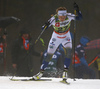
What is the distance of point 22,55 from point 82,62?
1.78 meters

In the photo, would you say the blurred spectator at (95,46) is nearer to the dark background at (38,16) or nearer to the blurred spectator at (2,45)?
the dark background at (38,16)

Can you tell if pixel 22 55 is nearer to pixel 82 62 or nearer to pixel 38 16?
pixel 38 16

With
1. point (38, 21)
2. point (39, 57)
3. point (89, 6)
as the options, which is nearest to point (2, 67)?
point (39, 57)

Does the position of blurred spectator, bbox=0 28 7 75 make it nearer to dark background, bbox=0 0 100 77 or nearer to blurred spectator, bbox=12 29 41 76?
dark background, bbox=0 0 100 77

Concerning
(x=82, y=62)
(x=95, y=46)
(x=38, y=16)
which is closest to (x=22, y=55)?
(x=38, y=16)

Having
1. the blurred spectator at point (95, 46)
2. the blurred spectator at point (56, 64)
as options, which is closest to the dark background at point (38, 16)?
the blurred spectator at point (95, 46)

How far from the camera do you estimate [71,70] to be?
6.05 m

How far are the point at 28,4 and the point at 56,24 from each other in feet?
7.30

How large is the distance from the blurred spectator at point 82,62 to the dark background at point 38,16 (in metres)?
0.13

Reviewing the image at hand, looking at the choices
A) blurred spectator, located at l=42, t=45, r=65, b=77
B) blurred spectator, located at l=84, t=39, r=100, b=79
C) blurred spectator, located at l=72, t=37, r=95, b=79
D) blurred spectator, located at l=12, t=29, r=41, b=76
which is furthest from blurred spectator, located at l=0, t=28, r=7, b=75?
blurred spectator, located at l=84, t=39, r=100, b=79

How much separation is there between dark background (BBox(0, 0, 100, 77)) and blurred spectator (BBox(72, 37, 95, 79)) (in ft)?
0.43

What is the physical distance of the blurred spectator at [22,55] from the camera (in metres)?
6.13

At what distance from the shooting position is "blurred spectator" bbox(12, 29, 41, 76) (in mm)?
6129

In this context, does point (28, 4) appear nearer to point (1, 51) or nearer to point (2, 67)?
point (1, 51)
